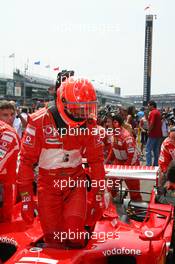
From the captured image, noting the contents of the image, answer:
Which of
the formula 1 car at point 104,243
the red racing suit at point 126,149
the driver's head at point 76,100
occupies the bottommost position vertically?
the formula 1 car at point 104,243

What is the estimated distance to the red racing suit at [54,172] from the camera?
9.86ft

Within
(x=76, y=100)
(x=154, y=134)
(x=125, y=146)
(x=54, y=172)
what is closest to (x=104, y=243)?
(x=54, y=172)

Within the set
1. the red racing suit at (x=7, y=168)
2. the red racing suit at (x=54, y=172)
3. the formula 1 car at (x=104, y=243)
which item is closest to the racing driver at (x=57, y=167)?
the red racing suit at (x=54, y=172)

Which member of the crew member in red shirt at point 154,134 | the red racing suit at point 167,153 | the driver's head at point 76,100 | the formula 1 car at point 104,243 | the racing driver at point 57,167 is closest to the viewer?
the formula 1 car at point 104,243

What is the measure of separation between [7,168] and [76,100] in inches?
45.2

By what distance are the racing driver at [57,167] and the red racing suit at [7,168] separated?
561 mm

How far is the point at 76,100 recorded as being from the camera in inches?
111

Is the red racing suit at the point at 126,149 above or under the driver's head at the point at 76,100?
under

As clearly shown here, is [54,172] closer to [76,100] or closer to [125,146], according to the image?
[76,100]

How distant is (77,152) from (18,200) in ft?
4.88

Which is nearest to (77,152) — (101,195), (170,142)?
(101,195)

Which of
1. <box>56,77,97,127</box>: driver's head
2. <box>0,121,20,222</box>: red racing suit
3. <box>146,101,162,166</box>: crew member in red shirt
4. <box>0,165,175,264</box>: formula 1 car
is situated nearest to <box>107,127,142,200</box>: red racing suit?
<box>0,165,175,264</box>: formula 1 car

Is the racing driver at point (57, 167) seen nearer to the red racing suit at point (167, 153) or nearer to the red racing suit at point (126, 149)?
the red racing suit at point (167, 153)

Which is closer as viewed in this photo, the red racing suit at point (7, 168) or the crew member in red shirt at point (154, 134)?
the red racing suit at point (7, 168)
